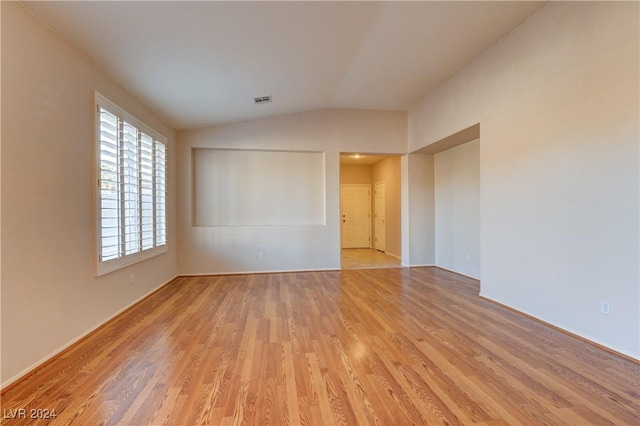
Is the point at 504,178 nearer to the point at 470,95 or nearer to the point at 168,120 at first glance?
the point at 470,95

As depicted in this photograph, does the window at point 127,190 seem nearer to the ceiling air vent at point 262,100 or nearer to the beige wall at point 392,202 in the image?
the ceiling air vent at point 262,100

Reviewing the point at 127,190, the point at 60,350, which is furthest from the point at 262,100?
the point at 60,350

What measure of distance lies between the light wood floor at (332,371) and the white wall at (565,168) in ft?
1.30

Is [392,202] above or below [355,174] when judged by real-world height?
below

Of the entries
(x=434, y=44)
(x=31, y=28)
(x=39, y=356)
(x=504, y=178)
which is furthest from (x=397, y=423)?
(x=434, y=44)

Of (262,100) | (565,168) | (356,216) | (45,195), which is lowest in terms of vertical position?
Answer: (356,216)

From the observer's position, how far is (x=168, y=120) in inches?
176

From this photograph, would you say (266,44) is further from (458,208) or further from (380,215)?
(380,215)

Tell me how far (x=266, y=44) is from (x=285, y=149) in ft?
8.30

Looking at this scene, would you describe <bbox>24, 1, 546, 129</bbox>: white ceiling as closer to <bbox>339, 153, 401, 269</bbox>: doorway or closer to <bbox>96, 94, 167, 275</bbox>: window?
<bbox>96, 94, 167, 275</bbox>: window

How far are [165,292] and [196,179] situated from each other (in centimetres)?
216

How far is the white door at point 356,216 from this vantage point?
888cm

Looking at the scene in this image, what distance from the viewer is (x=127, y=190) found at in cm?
330

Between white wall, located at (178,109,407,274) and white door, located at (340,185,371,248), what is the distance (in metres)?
3.18
